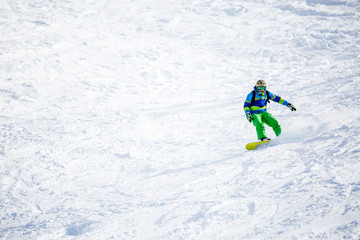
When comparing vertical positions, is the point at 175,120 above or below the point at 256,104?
below

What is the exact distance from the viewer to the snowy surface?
727 cm

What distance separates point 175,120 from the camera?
50.4 ft

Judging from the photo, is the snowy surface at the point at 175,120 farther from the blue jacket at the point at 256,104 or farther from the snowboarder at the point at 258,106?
the blue jacket at the point at 256,104

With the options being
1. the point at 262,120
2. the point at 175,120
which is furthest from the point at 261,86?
the point at 175,120

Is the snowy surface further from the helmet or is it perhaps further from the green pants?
the helmet

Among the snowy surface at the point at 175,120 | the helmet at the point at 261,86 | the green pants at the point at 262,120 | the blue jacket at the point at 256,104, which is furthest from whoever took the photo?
the green pants at the point at 262,120

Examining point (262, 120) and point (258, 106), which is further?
point (262, 120)

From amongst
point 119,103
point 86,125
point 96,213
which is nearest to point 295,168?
point 96,213

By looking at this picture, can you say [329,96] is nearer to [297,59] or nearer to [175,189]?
[297,59]

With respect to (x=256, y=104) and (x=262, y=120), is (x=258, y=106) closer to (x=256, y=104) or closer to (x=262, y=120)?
(x=256, y=104)

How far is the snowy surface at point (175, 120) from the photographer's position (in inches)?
286

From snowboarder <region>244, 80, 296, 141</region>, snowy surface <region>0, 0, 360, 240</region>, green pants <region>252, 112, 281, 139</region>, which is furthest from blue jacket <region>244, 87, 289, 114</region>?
snowy surface <region>0, 0, 360, 240</region>

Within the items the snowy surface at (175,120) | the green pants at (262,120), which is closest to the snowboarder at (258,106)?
the green pants at (262,120)

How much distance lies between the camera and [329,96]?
46.2 feet
